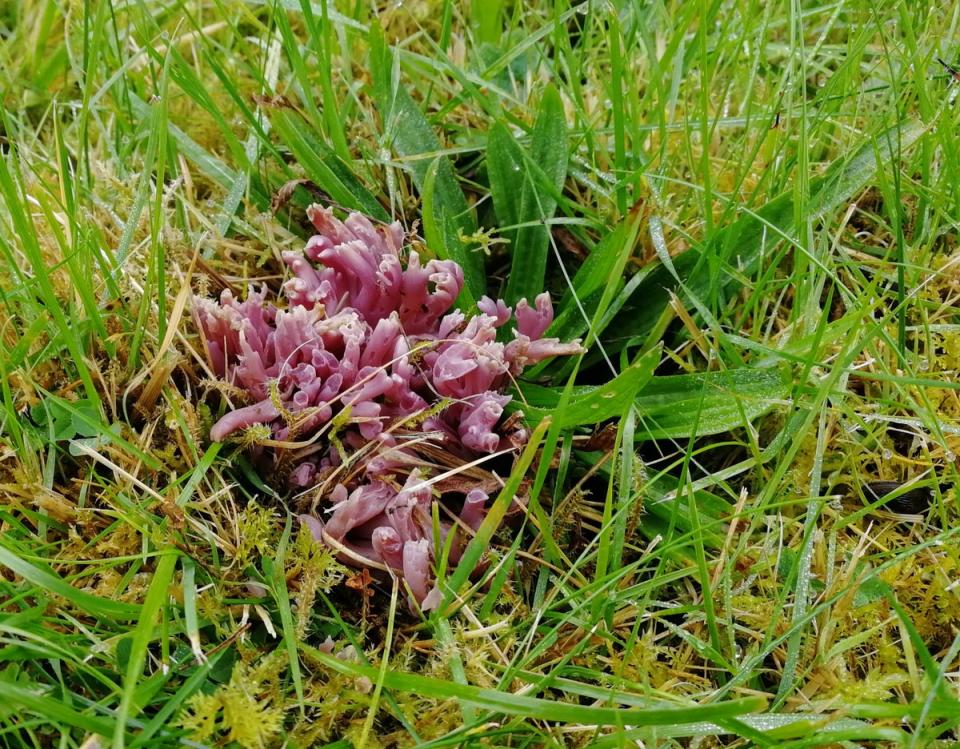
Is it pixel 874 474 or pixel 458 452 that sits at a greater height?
pixel 458 452

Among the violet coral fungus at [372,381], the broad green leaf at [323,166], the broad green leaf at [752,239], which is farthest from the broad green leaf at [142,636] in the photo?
the broad green leaf at [752,239]

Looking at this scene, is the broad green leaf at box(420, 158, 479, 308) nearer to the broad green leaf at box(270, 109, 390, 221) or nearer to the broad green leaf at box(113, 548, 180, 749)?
the broad green leaf at box(270, 109, 390, 221)

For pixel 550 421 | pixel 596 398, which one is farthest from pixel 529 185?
pixel 550 421

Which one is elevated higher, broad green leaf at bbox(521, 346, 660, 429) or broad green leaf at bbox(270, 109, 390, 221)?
broad green leaf at bbox(270, 109, 390, 221)

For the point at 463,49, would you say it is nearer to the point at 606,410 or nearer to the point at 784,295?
the point at 784,295

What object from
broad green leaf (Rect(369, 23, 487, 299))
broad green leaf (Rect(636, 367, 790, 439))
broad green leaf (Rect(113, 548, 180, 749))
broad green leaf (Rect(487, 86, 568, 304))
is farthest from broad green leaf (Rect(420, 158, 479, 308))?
broad green leaf (Rect(113, 548, 180, 749))

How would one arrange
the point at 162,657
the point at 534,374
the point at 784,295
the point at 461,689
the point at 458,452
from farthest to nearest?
1. the point at 784,295
2. the point at 534,374
3. the point at 458,452
4. the point at 162,657
5. the point at 461,689

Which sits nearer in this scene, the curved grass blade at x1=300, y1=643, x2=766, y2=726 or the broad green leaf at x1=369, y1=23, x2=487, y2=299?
the curved grass blade at x1=300, y1=643, x2=766, y2=726

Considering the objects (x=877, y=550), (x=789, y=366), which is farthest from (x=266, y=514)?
(x=877, y=550)
